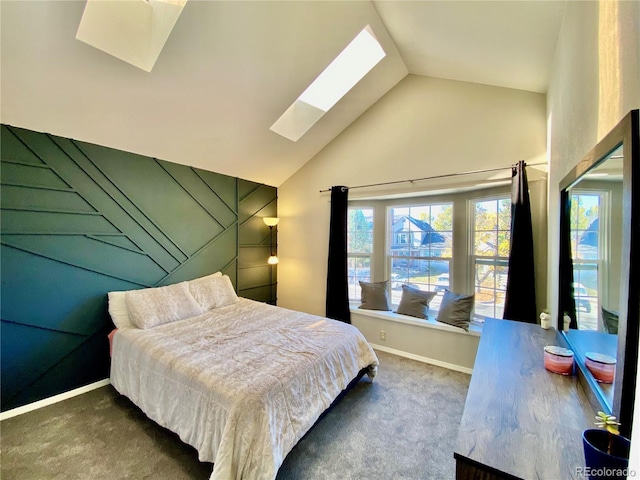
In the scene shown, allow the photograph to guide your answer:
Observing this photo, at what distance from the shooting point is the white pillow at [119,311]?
240 centimetres

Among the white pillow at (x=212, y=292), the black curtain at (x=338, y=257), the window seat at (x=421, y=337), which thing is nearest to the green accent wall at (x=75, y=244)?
the white pillow at (x=212, y=292)

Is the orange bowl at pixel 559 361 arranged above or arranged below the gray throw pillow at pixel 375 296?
above

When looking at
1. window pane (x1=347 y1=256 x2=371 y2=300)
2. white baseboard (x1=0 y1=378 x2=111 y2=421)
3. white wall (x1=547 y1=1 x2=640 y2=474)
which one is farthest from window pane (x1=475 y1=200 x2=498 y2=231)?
white baseboard (x1=0 y1=378 x2=111 y2=421)

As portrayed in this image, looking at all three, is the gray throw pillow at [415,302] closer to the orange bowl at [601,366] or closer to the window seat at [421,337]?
the window seat at [421,337]

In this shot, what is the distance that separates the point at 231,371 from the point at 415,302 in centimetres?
232

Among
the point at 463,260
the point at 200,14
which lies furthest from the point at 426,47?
the point at 463,260

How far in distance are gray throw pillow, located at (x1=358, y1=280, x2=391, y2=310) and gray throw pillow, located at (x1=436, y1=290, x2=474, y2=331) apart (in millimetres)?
684

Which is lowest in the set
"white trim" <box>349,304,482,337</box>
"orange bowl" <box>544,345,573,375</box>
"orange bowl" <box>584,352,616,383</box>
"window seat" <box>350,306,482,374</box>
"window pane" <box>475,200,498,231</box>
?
"window seat" <box>350,306,482,374</box>

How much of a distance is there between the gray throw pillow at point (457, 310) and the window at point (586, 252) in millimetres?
1603

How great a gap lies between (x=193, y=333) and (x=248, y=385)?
1.01m

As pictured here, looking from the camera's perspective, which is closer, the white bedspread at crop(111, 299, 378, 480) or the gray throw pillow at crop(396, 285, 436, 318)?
the white bedspread at crop(111, 299, 378, 480)

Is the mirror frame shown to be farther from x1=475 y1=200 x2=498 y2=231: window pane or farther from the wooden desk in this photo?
x1=475 y1=200 x2=498 y2=231: window pane

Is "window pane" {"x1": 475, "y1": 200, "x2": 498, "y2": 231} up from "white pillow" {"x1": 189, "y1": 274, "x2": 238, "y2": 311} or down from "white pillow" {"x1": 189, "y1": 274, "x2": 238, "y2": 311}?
up

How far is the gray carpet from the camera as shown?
5.16ft
